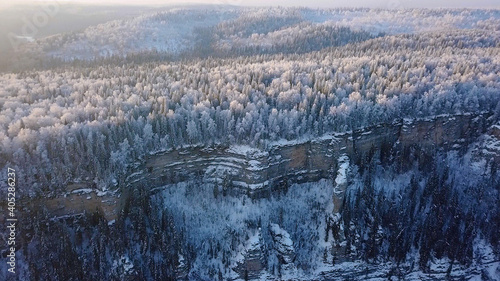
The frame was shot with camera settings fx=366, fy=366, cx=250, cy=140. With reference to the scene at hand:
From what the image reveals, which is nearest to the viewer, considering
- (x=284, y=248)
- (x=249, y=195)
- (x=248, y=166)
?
(x=284, y=248)

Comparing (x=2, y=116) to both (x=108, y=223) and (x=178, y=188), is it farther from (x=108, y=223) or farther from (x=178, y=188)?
(x=178, y=188)

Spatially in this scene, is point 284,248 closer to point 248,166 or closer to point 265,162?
point 265,162

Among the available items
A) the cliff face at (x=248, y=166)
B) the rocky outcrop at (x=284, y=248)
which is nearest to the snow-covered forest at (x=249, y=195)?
the rocky outcrop at (x=284, y=248)

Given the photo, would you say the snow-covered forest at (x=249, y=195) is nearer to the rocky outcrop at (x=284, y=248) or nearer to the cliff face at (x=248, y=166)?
the rocky outcrop at (x=284, y=248)

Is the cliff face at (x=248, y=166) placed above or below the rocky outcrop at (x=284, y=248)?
above

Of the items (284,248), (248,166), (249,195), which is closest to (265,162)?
(248,166)

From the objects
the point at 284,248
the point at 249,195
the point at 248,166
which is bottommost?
the point at 284,248

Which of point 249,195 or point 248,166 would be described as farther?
point 249,195

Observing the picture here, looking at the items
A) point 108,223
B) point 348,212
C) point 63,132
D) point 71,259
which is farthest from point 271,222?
point 63,132

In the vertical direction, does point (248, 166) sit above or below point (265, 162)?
below

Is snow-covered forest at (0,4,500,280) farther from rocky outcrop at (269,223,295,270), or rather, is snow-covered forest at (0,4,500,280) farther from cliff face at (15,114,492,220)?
cliff face at (15,114,492,220)
